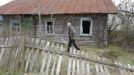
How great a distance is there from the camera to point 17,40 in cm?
801

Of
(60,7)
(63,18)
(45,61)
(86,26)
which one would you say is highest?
(60,7)

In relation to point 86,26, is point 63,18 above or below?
above

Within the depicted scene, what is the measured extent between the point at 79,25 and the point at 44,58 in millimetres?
12303

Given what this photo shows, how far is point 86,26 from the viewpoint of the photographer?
20.0 metres

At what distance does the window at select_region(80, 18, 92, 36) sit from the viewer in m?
19.4

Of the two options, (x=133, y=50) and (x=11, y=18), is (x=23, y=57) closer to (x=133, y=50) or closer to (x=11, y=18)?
(x=133, y=50)

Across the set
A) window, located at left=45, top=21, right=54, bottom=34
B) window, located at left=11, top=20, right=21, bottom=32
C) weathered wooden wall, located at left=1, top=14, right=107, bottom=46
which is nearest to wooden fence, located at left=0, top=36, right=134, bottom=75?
weathered wooden wall, located at left=1, top=14, right=107, bottom=46

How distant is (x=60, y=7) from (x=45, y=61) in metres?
13.4

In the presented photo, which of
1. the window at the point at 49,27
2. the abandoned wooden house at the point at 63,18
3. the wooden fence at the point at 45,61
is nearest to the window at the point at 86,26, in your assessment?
the abandoned wooden house at the point at 63,18

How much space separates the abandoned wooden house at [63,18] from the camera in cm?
1912

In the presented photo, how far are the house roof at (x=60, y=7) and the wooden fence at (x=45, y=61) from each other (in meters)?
11.0

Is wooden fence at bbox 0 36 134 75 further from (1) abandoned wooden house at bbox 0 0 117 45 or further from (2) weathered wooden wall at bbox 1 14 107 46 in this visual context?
(2) weathered wooden wall at bbox 1 14 107 46

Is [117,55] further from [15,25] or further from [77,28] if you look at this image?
[15,25]

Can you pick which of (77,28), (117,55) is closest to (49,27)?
(77,28)
